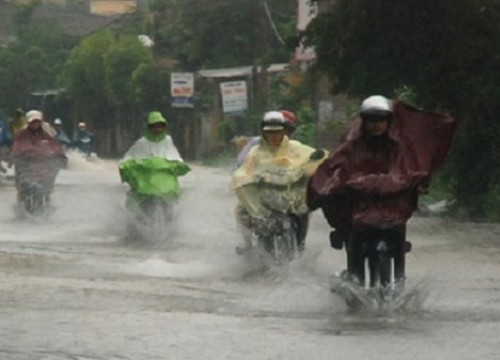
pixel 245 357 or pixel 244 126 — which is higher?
pixel 245 357

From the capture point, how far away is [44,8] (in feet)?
428

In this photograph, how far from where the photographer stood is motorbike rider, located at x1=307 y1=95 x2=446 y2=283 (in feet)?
44.3

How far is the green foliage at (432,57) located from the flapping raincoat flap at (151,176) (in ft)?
14.5

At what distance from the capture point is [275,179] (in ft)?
58.3

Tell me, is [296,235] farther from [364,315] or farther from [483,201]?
[483,201]

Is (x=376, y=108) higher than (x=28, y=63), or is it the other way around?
(x=376, y=108)

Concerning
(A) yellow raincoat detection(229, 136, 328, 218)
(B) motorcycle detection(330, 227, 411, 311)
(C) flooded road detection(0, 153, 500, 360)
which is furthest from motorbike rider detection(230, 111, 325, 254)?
(B) motorcycle detection(330, 227, 411, 311)

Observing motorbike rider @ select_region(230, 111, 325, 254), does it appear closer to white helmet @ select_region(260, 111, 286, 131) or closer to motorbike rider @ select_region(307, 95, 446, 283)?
white helmet @ select_region(260, 111, 286, 131)

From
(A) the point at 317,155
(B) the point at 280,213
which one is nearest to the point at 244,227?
(B) the point at 280,213

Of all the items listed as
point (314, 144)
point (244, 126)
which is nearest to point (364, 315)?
point (314, 144)

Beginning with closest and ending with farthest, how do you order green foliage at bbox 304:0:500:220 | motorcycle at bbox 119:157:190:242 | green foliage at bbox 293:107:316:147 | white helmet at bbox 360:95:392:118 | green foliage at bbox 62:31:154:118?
white helmet at bbox 360:95:392:118 < motorcycle at bbox 119:157:190:242 < green foliage at bbox 304:0:500:220 < green foliage at bbox 293:107:316:147 < green foliage at bbox 62:31:154:118

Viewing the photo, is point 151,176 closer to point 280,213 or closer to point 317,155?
point 280,213

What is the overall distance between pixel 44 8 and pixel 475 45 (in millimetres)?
106157

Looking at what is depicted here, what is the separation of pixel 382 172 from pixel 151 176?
32.2 ft
